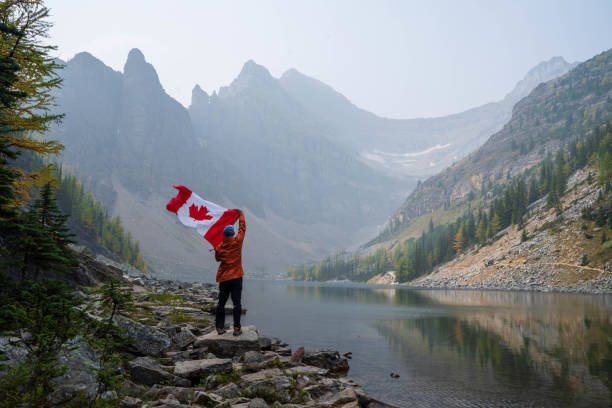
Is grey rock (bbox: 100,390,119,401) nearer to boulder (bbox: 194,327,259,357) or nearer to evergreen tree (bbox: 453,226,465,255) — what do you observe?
boulder (bbox: 194,327,259,357)

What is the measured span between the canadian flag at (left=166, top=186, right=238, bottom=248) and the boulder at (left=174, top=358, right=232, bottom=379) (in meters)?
4.69

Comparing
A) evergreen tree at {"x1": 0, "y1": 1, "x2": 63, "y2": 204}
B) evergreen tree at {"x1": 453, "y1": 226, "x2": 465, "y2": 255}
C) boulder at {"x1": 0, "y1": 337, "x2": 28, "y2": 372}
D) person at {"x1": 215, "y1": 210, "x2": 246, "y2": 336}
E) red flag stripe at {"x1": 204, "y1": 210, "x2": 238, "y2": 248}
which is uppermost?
evergreen tree at {"x1": 453, "y1": 226, "x2": 465, "y2": 255}

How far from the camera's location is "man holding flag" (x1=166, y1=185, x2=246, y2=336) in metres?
14.6

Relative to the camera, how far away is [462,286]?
390 ft

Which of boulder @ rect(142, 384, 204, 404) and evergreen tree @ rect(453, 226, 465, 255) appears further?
evergreen tree @ rect(453, 226, 465, 255)

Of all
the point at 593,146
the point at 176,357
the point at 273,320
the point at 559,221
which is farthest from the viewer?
the point at 593,146

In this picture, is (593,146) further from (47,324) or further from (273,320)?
(47,324)

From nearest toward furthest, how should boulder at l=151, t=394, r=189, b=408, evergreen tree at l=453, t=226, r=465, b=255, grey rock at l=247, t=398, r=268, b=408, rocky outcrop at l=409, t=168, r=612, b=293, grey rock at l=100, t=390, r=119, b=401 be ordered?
grey rock at l=100, t=390, r=119, b=401 → boulder at l=151, t=394, r=189, b=408 → grey rock at l=247, t=398, r=268, b=408 → rocky outcrop at l=409, t=168, r=612, b=293 → evergreen tree at l=453, t=226, r=465, b=255

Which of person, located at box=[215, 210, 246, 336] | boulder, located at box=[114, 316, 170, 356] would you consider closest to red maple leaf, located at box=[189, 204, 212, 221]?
person, located at box=[215, 210, 246, 336]

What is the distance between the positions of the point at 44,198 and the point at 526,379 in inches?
933

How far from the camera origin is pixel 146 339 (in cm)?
1414

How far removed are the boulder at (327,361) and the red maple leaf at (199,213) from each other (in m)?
8.21

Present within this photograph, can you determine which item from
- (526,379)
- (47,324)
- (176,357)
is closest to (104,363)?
(47,324)

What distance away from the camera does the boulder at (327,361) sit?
1842 cm
